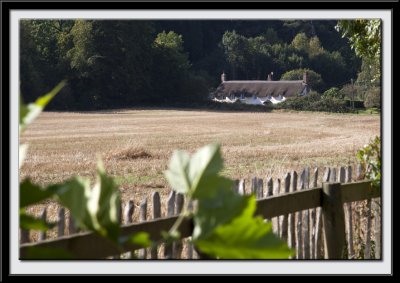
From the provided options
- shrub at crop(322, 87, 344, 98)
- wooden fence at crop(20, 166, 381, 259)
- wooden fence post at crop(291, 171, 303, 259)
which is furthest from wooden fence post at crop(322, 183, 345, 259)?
shrub at crop(322, 87, 344, 98)

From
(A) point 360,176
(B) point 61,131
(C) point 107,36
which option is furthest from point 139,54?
(A) point 360,176

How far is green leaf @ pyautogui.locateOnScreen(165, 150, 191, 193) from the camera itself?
0.38 metres

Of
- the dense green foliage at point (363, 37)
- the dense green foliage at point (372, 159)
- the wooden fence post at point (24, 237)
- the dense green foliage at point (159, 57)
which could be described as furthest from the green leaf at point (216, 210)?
the dense green foliage at point (159, 57)

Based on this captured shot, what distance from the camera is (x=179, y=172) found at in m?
0.38

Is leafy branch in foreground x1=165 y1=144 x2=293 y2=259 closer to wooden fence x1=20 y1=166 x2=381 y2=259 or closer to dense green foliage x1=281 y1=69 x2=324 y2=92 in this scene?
wooden fence x1=20 y1=166 x2=381 y2=259

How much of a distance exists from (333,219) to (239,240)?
3149mm

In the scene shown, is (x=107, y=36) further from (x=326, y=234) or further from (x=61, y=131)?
(x=326, y=234)

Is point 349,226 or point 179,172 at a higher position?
point 179,172

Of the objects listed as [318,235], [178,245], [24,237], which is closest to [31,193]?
[24,237]

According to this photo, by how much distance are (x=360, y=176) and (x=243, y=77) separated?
491 cm

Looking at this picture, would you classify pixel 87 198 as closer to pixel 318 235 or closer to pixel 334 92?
pixel 318 235

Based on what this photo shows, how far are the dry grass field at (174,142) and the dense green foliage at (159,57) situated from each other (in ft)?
3.25

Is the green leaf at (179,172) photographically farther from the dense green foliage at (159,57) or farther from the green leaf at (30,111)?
the dense green foliage at (159,57)

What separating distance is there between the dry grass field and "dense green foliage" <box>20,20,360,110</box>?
3.25 feet
